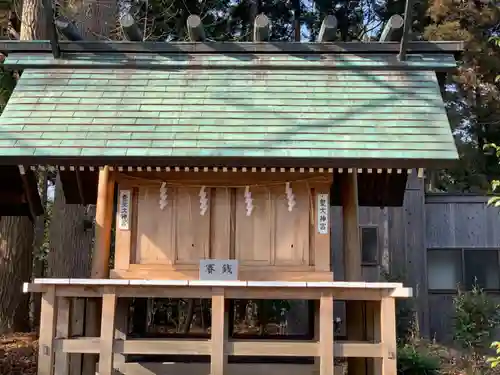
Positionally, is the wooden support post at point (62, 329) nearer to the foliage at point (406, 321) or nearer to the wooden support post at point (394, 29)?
the wooden support post at point (394, 29)

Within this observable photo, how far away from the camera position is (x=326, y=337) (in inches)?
251

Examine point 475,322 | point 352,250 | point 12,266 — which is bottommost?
point 475,322

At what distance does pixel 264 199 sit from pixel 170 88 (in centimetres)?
204

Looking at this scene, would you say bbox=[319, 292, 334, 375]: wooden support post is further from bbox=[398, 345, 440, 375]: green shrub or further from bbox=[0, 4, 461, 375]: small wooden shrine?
bbox=[398, 345, 440, 375]: green shrub

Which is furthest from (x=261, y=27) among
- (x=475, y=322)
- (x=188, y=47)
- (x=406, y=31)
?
(x=475, y=322)

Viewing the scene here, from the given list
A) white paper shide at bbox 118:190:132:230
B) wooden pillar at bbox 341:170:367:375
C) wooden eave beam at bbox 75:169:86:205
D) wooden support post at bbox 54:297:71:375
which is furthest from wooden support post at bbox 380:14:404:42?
wooden support post at bbox 54:297:71:375

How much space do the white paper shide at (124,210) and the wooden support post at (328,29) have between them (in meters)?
3.54

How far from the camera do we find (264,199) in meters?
7.46

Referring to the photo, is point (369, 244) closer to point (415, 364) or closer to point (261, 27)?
point (415, 364)

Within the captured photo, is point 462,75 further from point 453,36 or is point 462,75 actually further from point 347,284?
point 347,284

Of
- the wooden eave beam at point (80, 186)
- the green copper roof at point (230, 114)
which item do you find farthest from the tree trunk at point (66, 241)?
the green copper roof at point (230, 114)

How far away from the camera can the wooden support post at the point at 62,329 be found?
648cm

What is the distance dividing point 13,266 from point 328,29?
8172 mm

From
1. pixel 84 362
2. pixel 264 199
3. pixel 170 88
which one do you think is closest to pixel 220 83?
pixel 170 88
